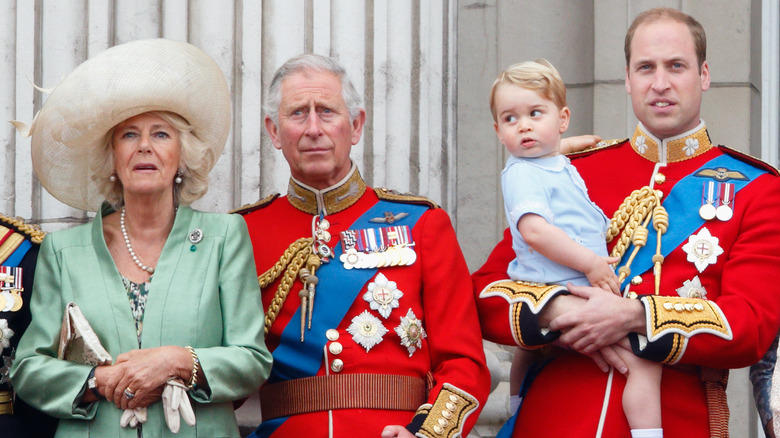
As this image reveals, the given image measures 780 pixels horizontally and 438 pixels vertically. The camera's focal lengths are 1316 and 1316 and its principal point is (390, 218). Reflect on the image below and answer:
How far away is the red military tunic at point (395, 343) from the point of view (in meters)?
3.68

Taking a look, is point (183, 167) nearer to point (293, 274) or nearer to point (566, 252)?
point (293, 274)

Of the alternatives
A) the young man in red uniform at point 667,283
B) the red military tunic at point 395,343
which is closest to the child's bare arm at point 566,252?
the young man in red uniform at point 667,283

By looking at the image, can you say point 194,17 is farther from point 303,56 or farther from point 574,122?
point 574,122

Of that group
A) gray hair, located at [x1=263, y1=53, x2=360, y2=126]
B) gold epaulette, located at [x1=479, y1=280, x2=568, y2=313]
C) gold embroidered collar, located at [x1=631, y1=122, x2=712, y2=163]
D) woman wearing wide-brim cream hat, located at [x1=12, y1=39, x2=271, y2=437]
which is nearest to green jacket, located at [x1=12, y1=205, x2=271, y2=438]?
woman wearing wide-brim cream hat, located at [x1=12, y1=39, x2=271, y2=437]

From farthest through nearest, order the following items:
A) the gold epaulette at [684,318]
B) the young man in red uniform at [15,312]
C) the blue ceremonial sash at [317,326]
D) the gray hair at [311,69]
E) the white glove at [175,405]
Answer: the gray hair at [311,69]
the blue ceremonial sash at [317,326]
the young man in red uniform at [15,312]
the gold epaulette at [684,318]
the white glove at [175,405]

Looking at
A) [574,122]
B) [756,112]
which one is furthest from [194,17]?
[756,112]

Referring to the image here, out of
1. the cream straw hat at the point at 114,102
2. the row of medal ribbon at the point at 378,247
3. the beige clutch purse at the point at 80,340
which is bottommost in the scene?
the beige clutch purse at the point at 80,340

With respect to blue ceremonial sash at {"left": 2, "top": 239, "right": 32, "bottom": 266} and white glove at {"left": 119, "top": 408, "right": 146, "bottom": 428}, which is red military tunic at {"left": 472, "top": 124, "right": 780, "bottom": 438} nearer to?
white glove at {"left": 119, "top": 408, "right": 146, "bottom": 428}

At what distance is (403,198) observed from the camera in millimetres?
4039

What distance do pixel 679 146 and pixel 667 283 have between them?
17.6 inches

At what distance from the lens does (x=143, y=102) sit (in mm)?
3504

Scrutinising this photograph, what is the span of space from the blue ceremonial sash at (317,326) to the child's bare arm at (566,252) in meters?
0.51

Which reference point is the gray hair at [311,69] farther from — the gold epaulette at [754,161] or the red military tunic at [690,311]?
the gold epaulette at [754,161]

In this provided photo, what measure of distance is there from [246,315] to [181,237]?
0.92 feet
